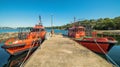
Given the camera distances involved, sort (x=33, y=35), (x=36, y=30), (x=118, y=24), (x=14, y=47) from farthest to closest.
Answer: (x=118, y=24), (x=36, y=30), (x=33, y=35), (x=14, y=47)

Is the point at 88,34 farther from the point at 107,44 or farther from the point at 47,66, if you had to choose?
the point at 47,66

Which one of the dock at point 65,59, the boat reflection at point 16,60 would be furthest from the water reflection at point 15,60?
the dock at point 65,59

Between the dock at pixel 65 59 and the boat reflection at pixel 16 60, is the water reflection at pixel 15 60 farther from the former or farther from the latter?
the dock at pixel 65 59

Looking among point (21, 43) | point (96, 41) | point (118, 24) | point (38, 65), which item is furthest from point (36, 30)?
point (118, 24)

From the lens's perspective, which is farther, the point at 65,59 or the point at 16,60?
the point at 16,60

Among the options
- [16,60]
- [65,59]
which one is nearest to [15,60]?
[16,60]

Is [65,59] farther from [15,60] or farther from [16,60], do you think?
[15,60]

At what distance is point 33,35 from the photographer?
2028 centimetres

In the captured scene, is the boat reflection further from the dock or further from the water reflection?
the dock

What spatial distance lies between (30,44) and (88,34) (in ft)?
33.7

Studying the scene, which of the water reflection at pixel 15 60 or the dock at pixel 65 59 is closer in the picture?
the dock at pixel 65 59

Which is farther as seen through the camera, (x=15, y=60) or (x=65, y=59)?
(x=15, y=60)

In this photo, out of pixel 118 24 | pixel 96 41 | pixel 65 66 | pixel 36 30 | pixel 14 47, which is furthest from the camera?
pixel 118 24

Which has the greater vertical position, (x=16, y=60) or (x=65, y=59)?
(x=65, y=59)
